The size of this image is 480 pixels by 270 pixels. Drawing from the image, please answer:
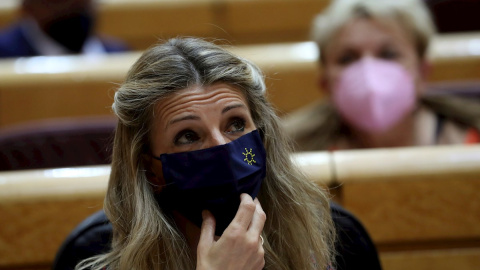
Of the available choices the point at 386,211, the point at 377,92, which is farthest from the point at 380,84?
the point at 386,211

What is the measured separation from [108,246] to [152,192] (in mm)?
87

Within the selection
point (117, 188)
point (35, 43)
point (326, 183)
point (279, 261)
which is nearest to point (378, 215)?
point (326, 183)

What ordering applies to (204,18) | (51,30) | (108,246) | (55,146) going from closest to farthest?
(108,246), (55,146), (51,30), (204,18)

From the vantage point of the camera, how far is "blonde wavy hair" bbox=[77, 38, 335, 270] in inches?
18.9

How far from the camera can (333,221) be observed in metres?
0.55

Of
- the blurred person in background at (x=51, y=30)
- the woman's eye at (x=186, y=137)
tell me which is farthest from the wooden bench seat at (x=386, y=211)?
the blurred person in background at (x=51, y=30)

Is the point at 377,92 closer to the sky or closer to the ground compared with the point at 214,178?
closer to the ground

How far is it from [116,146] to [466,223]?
0.35 metres

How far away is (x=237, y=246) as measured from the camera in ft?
1.48

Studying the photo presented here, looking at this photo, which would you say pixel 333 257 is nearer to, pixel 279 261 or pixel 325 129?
pixel 279 261

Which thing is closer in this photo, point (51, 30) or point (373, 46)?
point (373, 46)

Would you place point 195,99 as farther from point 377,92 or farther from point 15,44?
point 15,44

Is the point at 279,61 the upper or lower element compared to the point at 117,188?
lower

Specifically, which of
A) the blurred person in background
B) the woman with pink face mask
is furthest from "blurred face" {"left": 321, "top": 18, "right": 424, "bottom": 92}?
the blurred person in background
